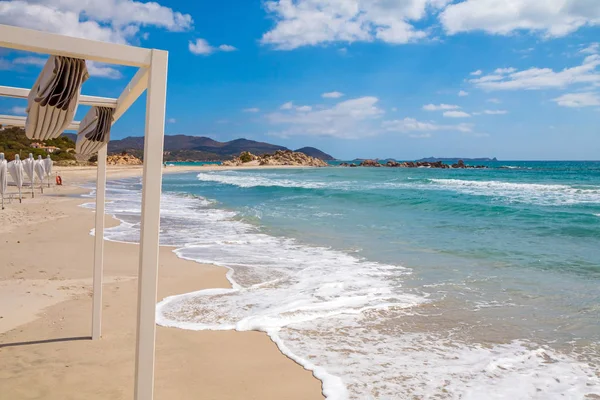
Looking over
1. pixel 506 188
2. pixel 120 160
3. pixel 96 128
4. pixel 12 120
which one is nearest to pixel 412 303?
pixel 96 128

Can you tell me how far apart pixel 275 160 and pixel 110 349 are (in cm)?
9103

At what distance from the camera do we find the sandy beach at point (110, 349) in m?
3.57

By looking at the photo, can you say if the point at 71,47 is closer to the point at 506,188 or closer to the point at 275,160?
the point at 506,188

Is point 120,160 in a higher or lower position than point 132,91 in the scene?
lower

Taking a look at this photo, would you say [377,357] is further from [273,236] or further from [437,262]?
[273,236]

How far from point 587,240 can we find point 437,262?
17.3 feet

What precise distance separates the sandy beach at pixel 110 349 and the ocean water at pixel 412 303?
0.30m

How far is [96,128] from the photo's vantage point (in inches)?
144

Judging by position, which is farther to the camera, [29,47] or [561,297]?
[561,297]

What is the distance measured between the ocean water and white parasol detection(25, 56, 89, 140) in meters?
2.65

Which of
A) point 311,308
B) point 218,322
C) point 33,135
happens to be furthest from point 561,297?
point 33,135

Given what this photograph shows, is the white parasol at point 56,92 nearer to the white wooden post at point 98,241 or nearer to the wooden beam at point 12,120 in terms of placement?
the wooden beam at point 12,120

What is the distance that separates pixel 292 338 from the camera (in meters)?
4.68

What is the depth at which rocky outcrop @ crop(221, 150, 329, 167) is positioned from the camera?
9156cm
